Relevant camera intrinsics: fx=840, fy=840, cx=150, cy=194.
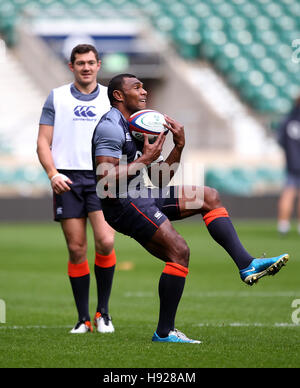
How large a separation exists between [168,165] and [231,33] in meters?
20.4

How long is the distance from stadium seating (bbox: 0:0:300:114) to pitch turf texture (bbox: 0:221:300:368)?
10738 millimetres

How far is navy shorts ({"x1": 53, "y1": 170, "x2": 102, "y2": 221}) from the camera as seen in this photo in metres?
6.59

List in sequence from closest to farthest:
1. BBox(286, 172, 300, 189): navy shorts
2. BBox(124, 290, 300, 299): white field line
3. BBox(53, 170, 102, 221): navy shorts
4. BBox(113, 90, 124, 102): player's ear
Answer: BBox(113, 90, 124, 102): player's ear
BBox(53, 170, 102, 221): navy shorts
BBox(124, 290, 300, 299): white field line
BBox(286, 172, 300, 189): navy shorts

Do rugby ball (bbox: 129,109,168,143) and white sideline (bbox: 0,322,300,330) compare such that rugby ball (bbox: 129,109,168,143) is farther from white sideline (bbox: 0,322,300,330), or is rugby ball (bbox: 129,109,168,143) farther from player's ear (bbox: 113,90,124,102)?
white sideline (bbox: 0,322,300,330)

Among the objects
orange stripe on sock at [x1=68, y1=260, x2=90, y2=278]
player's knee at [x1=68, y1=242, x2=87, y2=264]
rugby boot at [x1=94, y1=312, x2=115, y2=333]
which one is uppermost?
player's knee at [x1=68, y1=242, x2=87, y2=264]

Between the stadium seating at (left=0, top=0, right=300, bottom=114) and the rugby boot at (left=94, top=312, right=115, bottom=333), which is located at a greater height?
the stadium seating at (left=0, top=0, right=300, bottom=114)

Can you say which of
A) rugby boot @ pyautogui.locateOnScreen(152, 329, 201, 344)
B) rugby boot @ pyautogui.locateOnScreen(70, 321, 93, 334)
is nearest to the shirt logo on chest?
rugby boot @ pyautogui.locateOnScreen(70, 321, 93, 334)


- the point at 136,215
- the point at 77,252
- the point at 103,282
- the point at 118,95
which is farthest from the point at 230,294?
the point at 118,95

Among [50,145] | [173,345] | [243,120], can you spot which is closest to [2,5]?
[243,120]

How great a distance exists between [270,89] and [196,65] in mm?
2326

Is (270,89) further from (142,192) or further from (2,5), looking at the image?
(142,192)

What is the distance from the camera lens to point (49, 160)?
21.2ft

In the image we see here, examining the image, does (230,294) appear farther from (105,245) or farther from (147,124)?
(147,124)

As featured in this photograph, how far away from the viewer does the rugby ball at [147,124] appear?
18.6 ft
